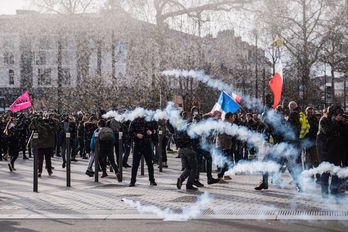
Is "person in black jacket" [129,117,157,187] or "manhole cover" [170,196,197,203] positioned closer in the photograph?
"manhole cover" [170,196,197,203]

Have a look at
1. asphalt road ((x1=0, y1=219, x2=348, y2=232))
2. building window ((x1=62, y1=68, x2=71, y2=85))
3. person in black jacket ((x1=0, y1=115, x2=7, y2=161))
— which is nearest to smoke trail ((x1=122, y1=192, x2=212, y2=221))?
asphalt road ((x1=0, y1=219, x2=348, y2=232))

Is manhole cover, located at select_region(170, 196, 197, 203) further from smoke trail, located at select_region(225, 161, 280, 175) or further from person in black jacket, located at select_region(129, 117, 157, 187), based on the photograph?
person in black jacket, located at select_region(129, 117, 157, 187)

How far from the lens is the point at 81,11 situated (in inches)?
1348

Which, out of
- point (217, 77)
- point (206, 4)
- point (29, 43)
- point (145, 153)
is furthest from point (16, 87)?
point (145, 153)

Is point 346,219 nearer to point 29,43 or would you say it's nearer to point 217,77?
point 217,77

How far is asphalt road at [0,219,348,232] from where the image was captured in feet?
26.3

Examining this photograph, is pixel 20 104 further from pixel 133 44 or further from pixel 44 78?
pixel 44 78

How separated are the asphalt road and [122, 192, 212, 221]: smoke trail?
37 cm

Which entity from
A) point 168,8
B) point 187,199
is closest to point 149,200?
point 187,199

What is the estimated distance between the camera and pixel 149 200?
36.1ft

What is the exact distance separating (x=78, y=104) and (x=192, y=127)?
24.2m

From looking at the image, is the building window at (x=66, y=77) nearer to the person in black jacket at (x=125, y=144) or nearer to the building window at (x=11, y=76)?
the building window at (x=11, y=76)

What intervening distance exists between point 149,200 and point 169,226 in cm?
276

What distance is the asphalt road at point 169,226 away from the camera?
8008 mm
